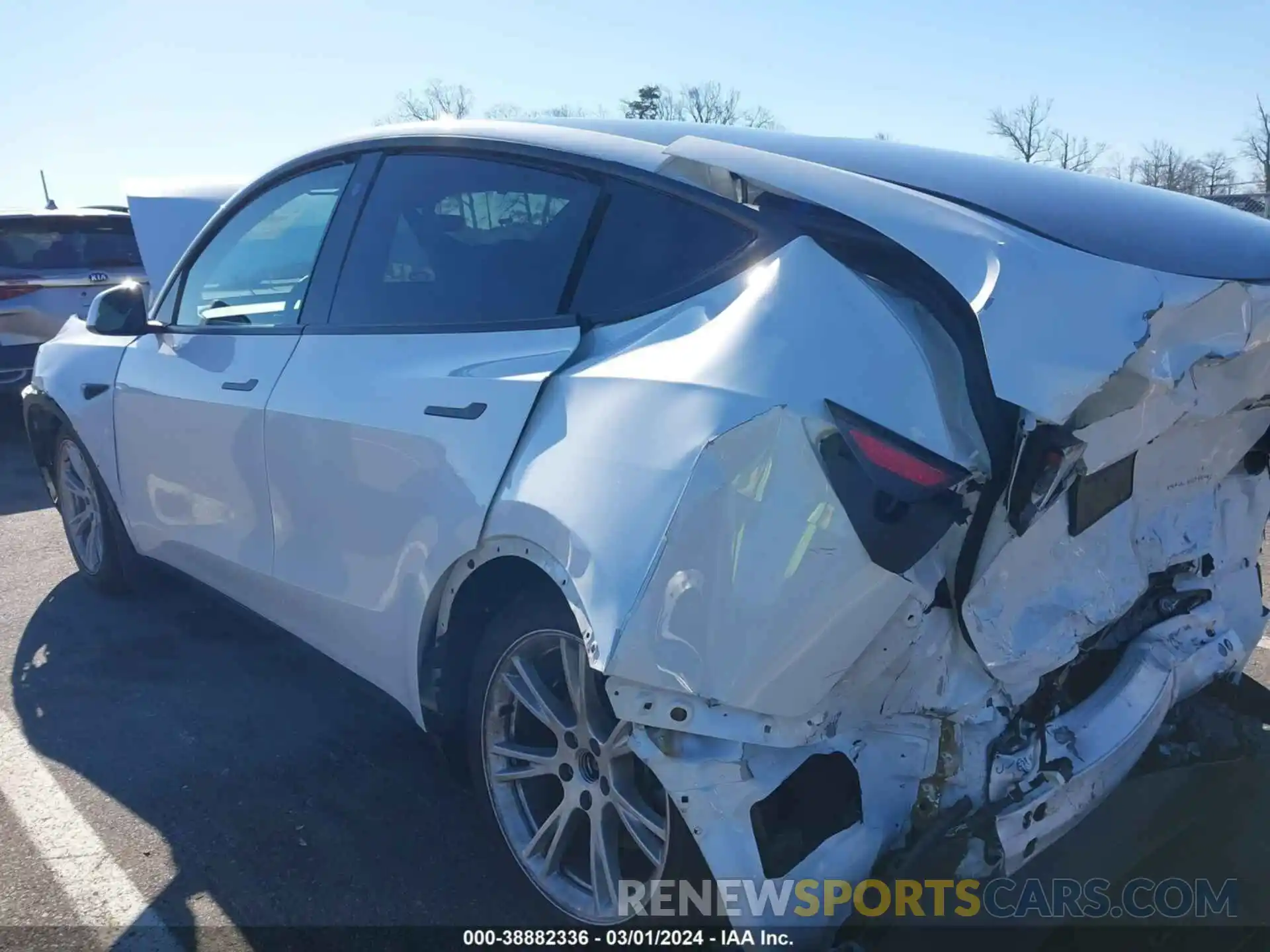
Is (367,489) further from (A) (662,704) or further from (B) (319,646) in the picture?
(A) (662,704)

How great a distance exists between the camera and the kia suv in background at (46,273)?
27.0ft

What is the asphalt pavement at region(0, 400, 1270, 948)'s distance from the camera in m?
2.72

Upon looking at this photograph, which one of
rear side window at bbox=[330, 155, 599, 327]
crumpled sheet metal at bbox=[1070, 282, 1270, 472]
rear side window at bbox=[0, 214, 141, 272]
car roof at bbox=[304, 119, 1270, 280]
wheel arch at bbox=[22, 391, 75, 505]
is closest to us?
crumpled sheet metal at bbox=[1070, 282, 1270, 472]

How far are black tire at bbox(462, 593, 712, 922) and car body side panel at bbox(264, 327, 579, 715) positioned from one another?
188 millimetres

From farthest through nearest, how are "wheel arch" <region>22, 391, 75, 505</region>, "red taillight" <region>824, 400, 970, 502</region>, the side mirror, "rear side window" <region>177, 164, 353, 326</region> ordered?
"wheel arch" <region>22, 391, 75, 505</region>
the side mirror
"rear side window" <region>177, 164, 353, 326</region>
"red taillight" <region>824, 400, 970, 502</region>

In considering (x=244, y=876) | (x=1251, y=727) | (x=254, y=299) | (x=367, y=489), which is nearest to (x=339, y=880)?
(x=244, y=876)

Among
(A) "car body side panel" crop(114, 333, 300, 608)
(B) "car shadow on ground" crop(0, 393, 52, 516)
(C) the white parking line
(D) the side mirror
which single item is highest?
(D) the side mirror

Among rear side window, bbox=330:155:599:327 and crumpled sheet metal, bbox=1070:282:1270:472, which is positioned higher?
rear side window, bbox=330:155:599:327

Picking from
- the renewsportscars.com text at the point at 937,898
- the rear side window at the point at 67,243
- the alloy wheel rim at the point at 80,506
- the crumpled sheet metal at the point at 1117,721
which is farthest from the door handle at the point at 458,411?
the rear side window at the point at 67,243

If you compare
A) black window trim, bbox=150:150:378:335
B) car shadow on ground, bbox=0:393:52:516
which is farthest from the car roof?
car shadow on ground, bbox=0:393:52:516

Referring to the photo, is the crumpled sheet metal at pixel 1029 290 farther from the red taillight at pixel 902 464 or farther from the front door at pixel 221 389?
the front door at pixel 221 389

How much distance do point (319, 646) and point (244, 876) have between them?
69 centimetres

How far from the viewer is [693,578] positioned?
6.32ft

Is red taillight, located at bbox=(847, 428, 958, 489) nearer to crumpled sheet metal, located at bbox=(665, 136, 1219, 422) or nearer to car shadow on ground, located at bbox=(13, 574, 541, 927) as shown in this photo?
crumpled sheet metal, located at bbox=(665, 136, 1219, 422)
